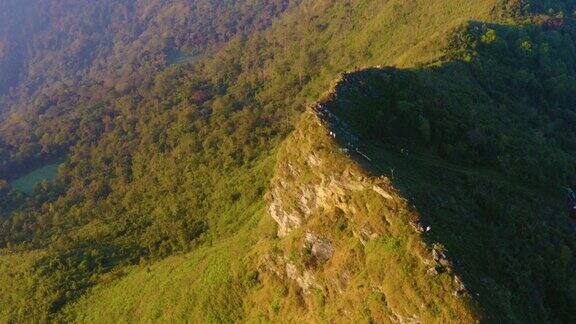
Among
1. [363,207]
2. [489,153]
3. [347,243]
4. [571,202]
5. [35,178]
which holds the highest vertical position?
[363,207]

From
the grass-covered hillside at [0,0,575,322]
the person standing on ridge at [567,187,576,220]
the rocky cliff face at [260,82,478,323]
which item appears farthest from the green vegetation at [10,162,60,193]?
the person standing on ridge at [567,187,576,220]

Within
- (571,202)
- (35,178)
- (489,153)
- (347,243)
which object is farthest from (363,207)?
(35,178)

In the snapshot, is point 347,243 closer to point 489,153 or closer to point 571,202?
→ point 489,153

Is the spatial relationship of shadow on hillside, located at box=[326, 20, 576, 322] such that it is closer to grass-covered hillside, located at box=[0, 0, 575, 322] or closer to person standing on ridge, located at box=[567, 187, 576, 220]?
grass-covered hillside, located at box=[0, 0, 575, 322]

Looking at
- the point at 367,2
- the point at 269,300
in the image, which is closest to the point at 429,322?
the point at 269,300

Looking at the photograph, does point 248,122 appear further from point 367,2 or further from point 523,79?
point 367,2

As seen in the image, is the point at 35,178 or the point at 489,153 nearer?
the point at 489,153

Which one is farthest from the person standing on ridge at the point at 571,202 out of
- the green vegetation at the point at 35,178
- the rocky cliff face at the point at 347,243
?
the green vegetation at the point at 35,178
